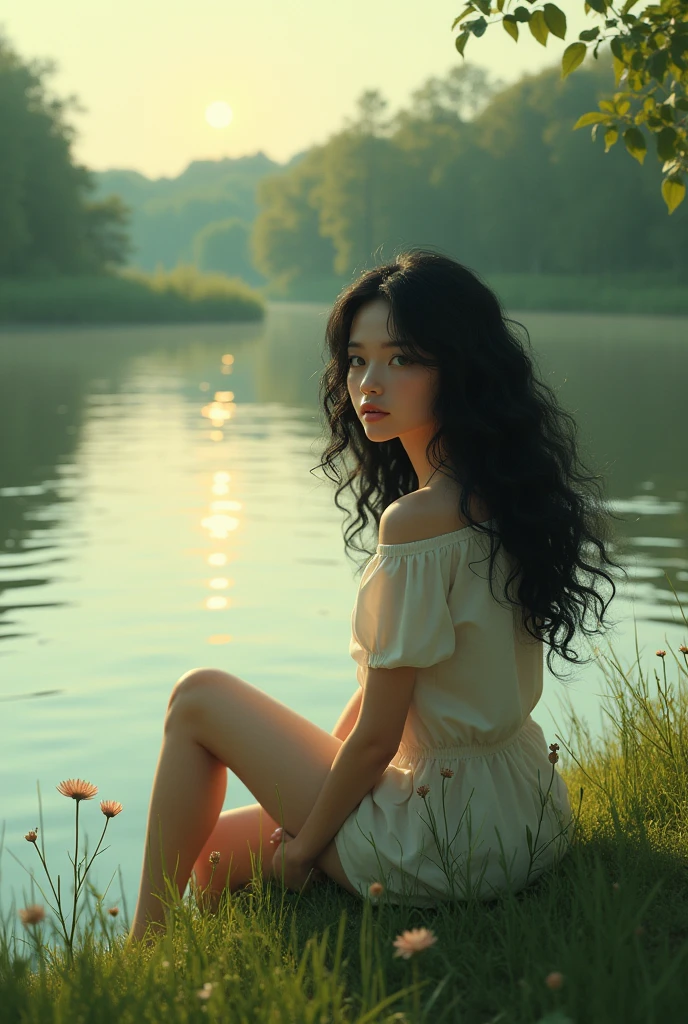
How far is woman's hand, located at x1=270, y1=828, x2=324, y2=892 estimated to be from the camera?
2.51m

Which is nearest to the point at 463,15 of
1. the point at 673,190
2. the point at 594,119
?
the point at 594,119

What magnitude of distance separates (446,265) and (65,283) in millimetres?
42736

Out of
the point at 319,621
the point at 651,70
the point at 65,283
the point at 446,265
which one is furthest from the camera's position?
the point at 65,283

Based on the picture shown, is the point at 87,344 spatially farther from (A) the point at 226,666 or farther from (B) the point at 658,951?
(B) the point at 658,951

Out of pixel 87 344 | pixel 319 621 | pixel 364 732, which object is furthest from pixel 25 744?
pixel 87 344

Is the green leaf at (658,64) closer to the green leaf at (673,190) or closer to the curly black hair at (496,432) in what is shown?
the green leaf at (673,190)

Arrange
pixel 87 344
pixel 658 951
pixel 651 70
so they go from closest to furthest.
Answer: pixel 658 951 → pixel 651 70 → pixel 87 344

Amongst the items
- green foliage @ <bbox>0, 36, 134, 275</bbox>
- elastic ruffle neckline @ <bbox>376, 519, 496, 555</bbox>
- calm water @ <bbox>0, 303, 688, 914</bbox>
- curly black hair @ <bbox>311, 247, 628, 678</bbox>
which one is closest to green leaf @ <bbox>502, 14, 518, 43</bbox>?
curly black hair @ <bbox>311, 247, 628, 678</bbox>

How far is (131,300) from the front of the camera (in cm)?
4044

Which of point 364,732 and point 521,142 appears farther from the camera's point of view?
point 521,142

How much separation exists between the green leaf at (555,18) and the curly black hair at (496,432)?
0.61m

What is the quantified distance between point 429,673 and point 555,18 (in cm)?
149

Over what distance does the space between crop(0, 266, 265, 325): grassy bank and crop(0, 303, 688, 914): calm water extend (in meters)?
21.8

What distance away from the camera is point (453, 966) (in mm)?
2107
